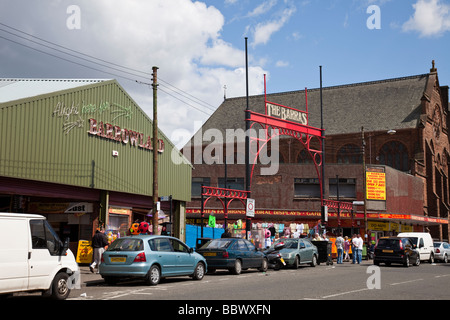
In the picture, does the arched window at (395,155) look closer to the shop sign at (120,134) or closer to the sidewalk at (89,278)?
the shop sign at (120,134)

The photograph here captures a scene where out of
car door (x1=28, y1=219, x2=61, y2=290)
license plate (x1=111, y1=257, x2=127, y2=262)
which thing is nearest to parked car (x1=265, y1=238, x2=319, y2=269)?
license plate (x1=111, y1=257, x2=127, y2=262)

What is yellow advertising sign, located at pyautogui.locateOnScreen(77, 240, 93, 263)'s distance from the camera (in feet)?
75.2

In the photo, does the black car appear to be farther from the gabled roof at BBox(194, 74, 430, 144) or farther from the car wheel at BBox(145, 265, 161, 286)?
the gabled roof at BBox(194, 74, 430, 144)

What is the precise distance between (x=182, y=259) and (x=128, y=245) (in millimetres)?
2102

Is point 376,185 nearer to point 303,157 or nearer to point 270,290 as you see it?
point 303,157

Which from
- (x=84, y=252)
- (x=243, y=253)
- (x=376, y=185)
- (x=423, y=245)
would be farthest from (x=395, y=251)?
(x=376, y=185)

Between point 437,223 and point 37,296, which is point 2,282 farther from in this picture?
point 437,223

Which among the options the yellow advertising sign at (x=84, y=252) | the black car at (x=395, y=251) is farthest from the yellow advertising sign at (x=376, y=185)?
the yellow advertising sign at (x=84, y=252)

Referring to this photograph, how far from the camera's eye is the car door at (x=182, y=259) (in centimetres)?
1653

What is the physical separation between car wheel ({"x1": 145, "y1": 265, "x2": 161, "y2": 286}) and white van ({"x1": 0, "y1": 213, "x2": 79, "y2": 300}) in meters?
3.00

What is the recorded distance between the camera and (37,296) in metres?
12.6

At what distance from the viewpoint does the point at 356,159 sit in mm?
64188

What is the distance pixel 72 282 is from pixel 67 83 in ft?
46.6

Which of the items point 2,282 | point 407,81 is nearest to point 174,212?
point 2,282
